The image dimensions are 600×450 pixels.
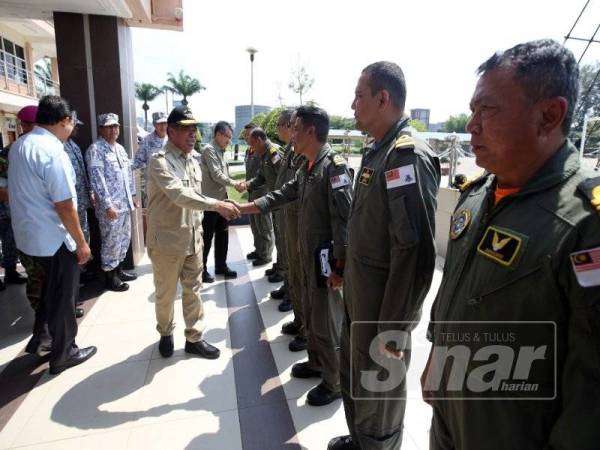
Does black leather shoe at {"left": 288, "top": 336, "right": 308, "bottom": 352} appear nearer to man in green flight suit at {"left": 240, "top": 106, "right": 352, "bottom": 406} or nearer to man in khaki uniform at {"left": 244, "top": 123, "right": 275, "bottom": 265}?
man in green flight suit at {"left": 240, "top": 106, "right": 352, "bottom": 406}

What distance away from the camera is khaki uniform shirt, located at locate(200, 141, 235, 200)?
4.62m

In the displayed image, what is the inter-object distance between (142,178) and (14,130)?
16.1 metres

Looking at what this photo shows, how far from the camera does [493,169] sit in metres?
1.04


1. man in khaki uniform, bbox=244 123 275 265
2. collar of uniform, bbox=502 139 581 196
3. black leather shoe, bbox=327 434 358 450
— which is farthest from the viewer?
man in khaki uniform, bbox=244 123 275 265

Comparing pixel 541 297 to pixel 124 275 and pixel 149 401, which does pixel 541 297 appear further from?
pixel 124 275

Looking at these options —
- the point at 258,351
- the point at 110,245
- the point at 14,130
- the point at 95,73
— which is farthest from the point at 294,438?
the point at 14,130

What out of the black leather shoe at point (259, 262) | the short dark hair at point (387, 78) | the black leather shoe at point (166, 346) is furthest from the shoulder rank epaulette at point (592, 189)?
the black leather shoe at point (259, 262)

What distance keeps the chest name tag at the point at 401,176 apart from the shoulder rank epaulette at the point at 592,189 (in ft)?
2.34

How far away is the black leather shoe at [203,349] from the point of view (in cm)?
298

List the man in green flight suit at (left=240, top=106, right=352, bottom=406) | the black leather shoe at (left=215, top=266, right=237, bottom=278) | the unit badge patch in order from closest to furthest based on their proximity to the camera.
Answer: the unit badge patch, the man in green flight suit at (left=240, top=106, right=352, bottom=406), the black leather shoe at (left=215, top=266, right=237, bottom=278)

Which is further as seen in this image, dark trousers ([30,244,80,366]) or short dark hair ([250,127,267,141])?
short dark hair ([250,127,267,141])

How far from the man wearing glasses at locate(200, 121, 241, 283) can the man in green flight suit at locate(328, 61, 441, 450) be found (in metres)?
3.07

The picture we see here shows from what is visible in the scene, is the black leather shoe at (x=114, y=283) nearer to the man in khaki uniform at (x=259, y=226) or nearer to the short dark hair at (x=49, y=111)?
the man in khaki uniform at (x=259, y=226)

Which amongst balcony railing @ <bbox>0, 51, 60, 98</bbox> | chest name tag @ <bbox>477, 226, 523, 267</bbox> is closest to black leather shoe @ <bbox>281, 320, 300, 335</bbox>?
chest name tag @ <bbox>477, 226, 523, 267</bbox>
